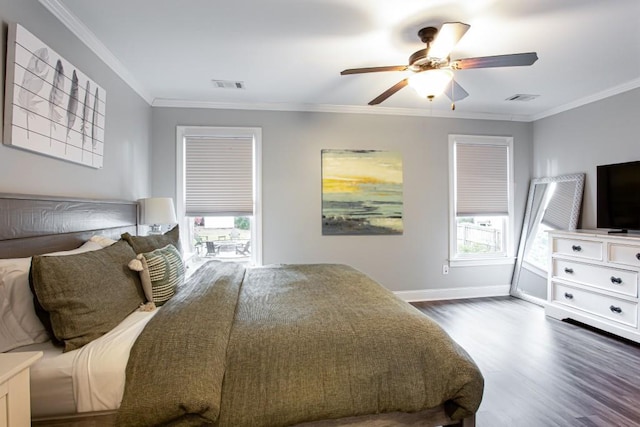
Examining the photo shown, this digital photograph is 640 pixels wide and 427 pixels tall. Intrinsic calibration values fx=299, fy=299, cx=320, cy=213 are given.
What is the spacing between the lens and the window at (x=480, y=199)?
4137mm

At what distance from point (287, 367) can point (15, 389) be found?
2.93 ft

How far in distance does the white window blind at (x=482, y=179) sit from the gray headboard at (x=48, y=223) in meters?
4.05

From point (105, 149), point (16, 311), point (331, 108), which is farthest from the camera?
point (331, 108)

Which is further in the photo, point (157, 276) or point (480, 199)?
point (480, 199)

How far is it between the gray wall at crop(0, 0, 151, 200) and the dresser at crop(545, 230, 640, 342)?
4633 mm

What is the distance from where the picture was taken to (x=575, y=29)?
2.21 m

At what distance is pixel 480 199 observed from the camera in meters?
4.20

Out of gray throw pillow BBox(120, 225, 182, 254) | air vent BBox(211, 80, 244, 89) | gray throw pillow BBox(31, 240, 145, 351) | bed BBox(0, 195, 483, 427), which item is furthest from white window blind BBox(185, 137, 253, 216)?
gray throw pillow BBox(31, 240, 145, 351)

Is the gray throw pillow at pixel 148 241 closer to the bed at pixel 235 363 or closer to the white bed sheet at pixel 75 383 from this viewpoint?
the bed at pixel 235 363

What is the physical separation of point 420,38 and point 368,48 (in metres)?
0.41

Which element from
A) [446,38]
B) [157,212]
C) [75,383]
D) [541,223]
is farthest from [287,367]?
[541,223]

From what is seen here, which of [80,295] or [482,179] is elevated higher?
[482,179]

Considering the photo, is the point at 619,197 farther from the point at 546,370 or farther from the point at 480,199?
the point at 546,370

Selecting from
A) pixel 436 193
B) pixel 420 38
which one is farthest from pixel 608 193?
pixel 420 38
